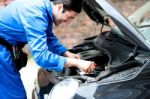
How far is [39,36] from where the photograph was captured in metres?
4.01

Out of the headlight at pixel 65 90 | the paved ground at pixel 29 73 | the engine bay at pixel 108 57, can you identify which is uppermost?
the engine bay at pixel 108 57

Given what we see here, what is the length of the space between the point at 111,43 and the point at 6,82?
1.01m

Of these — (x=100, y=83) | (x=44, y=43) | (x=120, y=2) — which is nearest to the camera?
(x=100, y=83)

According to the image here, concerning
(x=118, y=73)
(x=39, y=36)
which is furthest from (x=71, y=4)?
(x=118, y=73)

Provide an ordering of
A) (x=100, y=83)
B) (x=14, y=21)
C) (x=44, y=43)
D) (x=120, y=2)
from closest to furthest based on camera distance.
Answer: (x=100, y=83)
(x=44, y=43)
(x=14, y=21)
(x=120, y=2)

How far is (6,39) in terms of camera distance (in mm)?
4395

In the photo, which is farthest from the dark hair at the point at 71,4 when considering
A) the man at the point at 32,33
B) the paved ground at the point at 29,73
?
the paved ground at the point at 29,73

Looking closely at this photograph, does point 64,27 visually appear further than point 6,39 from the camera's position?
Yes

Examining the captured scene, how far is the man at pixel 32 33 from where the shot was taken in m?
3.98

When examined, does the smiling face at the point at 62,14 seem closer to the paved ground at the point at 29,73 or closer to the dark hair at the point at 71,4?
the dark hair at the point at 71,4

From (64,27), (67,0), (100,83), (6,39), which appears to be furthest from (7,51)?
(64,27)

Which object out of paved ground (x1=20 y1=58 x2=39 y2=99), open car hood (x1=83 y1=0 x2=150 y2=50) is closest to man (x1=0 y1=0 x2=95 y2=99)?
open car hood (x1=83 y1=0 x2=150 y2=50)

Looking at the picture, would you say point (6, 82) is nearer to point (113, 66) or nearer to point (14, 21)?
point (14, 21)

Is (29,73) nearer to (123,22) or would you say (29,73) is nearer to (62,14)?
(62,14)
